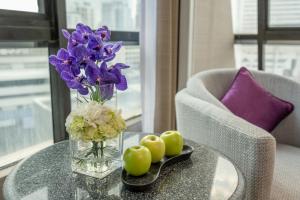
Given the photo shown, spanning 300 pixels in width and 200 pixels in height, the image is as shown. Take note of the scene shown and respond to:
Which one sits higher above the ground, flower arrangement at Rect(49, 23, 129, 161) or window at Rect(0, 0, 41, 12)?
window at Rect(0, 0, 41, 12)

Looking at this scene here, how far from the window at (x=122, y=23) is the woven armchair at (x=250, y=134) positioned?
1.85 feet

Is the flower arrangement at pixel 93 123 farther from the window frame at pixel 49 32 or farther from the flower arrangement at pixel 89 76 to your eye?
the window frame at pixel 49 32

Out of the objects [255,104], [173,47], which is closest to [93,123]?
[255,104]

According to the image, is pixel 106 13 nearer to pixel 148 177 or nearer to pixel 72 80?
pixel 72 80

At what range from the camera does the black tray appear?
76 centimetres

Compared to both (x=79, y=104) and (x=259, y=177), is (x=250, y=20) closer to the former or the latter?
(x=259, y=177)

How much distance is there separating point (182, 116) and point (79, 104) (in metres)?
0.63

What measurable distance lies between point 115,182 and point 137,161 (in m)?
0.09

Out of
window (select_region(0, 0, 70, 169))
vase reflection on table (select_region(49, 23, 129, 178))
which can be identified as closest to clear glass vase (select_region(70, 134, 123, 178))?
vase reflection on table (select_region(49, 23, 129, 178))

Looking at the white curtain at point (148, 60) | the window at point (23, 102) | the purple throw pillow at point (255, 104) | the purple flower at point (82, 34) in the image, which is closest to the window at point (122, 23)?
the white curtain at point (148, 60)

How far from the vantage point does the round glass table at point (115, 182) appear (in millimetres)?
741

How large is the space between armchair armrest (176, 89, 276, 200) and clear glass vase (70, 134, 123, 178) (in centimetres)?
43

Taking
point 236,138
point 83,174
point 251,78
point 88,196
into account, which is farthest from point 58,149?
point 251,78

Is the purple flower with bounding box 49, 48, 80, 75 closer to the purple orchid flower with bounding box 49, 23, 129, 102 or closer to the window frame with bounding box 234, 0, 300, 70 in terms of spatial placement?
the purple orchid flower with bounding box 49, 23, 129, 102
